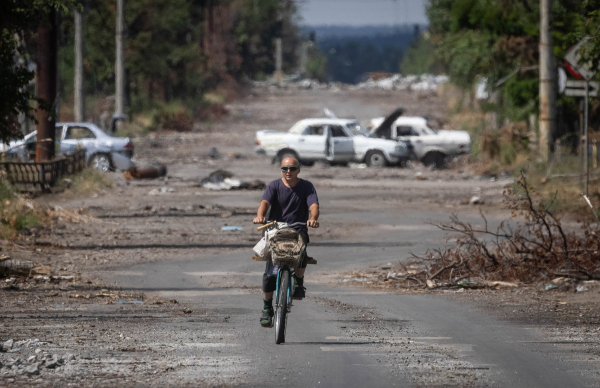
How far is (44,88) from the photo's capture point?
2373 centimetres

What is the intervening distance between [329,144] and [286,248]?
81.3ft

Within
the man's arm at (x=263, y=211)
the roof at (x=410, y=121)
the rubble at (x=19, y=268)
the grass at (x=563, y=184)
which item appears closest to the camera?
the man's arm at (x=263, y=211)

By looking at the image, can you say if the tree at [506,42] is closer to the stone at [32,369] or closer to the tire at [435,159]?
the tire at [435,159]

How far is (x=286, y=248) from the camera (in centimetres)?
895

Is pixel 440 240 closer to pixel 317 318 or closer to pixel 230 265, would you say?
pixel 230 265

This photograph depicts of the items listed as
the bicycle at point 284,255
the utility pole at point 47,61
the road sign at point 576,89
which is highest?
the utility pole at point 47,61

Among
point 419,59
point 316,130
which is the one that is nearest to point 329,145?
point 316,130

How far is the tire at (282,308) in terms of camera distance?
8.70 m

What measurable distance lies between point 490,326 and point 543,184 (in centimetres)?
1386

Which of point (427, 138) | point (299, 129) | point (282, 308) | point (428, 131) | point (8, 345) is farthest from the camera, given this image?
point (428, 131)

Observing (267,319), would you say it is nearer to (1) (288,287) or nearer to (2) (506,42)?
(1) (288,287)

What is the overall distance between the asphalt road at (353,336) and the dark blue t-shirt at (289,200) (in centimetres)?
108

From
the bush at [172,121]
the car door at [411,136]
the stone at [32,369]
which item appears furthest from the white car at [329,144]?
the stone at [32,369]

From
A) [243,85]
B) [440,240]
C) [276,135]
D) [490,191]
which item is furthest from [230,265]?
[243,85]
